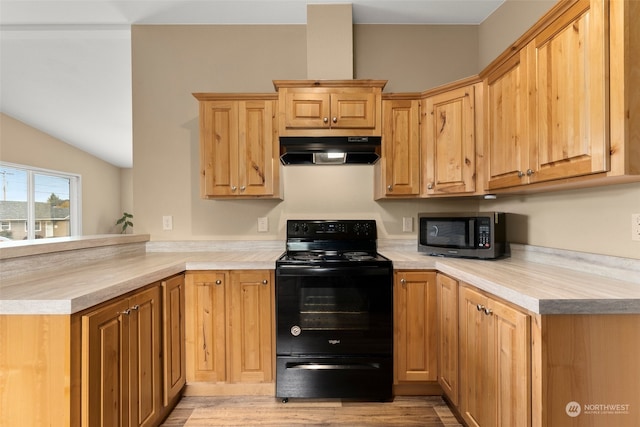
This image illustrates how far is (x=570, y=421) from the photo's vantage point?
107 cm

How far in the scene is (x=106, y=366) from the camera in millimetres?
1217

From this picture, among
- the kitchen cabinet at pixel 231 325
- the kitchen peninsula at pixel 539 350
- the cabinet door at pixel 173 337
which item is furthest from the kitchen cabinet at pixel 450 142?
the cabinet door at pixel 173 337

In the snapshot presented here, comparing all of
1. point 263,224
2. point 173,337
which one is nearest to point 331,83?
point 263,224

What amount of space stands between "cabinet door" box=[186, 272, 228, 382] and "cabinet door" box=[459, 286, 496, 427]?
1.42 meters

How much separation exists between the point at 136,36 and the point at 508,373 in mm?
3477

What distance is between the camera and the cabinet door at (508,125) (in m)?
1.58

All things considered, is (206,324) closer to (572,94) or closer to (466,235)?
(466,235)

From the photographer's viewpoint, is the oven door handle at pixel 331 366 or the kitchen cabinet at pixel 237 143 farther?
the kitchen cabinet at pixel 237 143

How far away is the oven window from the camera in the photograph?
192 centimetres

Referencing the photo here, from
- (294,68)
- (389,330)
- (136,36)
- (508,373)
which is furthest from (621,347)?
(136,36)

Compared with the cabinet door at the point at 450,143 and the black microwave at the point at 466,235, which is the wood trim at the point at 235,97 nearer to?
the cabinet door at the point at 450,143

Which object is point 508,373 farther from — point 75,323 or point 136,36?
point 136,36

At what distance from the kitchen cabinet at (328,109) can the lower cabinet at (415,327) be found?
106cm

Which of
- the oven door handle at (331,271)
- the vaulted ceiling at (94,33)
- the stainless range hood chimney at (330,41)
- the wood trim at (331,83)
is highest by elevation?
the vaulted ceiling at (94,33)
